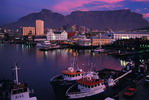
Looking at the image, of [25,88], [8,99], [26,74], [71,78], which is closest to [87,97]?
[71,78]

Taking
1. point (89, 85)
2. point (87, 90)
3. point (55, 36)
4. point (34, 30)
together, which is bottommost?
point (87, 90)

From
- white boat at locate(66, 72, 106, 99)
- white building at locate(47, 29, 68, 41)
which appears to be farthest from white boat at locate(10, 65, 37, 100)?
white building at locate(47, 29, 68, 41)

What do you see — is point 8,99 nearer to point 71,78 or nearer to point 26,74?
point 71,78

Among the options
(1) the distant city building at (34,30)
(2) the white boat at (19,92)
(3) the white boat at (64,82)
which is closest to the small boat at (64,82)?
(3) the white boat at (64,82)

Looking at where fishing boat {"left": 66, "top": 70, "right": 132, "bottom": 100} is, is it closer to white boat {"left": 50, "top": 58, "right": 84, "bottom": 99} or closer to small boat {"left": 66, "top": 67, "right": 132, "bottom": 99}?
small boat {"left": 66, "top": 67, "right": 132, "bottom": 99}

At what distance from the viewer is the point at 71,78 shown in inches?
428

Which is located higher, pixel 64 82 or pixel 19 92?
pixel 19 92

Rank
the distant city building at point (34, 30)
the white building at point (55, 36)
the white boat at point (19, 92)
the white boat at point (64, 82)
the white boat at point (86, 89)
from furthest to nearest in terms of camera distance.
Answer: the distant city building at point (34, 30)
the white building at point (55, 36)
the white boat at point (64, 82)
the white boat at point (86, 89)
the white boat at point (19, 92)

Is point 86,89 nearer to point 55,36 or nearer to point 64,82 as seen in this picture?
point 64,82

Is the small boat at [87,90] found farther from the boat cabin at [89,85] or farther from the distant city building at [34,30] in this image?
the distant city building at [34,30]

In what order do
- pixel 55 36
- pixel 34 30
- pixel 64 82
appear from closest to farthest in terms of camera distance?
pixel 64 82 < pixel 55 36 < pixel 34 30

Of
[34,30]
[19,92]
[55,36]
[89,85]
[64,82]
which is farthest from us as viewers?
[34,30]

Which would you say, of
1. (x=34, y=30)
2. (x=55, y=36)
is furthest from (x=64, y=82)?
(x=34, y=30)

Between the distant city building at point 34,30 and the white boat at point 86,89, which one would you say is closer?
the white boat at point 86,89
